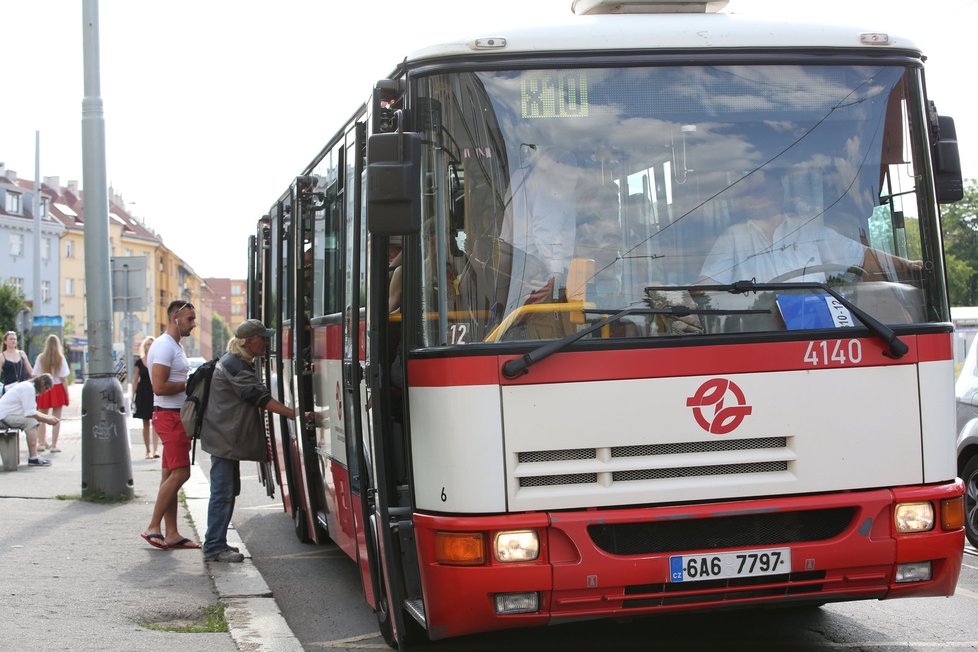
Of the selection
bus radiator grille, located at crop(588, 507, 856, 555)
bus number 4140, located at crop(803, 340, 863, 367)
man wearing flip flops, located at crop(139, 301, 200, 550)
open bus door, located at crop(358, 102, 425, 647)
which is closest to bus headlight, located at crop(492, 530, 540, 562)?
bus radiator grille, located at crop(588, 507, 856, 555)

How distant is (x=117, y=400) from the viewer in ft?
42.3

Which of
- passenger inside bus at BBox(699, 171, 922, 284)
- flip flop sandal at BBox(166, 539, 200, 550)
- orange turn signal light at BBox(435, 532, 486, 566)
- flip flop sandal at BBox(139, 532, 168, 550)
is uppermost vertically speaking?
passenger inside bus at BBox(699, 171, 922, 284)

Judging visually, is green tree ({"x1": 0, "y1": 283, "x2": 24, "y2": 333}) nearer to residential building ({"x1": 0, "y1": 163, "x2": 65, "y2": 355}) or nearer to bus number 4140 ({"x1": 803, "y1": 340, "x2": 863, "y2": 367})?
residential building ({"x1": 0, "y1": 163, "x2": 65, "y2": 355})

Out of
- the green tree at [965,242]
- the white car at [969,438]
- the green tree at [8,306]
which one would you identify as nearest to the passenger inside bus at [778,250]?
the white car at [969,438]

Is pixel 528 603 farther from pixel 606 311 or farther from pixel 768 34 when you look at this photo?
pixel 768 34

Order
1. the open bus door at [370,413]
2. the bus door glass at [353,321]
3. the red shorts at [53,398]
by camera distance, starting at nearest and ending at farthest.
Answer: the open bus door at [370,413], the bus door glass at [353,321], the red shorts at [53,398]

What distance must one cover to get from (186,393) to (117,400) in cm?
339

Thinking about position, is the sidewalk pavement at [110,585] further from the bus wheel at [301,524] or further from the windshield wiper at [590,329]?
the windshield wiper at [590,329]

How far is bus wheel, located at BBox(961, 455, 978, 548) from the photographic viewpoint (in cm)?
945

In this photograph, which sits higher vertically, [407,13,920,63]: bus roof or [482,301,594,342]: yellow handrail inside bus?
[407,13,920,63]: bus roof

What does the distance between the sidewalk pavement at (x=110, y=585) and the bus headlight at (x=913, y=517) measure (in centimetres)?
324

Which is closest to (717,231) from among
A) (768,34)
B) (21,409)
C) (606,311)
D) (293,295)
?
(606,311)

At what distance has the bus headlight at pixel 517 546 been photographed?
5270 millimetres

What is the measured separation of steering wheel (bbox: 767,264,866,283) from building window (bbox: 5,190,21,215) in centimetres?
8847
